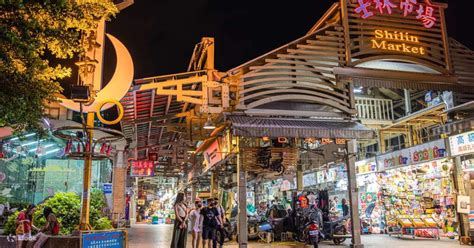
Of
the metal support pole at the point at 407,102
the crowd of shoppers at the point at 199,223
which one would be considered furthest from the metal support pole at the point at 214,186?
the metal support pole at the point at 407,102

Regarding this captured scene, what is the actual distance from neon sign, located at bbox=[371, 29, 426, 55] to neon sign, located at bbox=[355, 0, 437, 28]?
0.65 metres

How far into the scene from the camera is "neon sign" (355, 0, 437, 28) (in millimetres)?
11961

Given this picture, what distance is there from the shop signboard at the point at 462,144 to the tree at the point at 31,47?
38.5ft

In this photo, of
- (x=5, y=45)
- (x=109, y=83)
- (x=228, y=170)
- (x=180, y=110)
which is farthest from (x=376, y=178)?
(x=5, y=45)

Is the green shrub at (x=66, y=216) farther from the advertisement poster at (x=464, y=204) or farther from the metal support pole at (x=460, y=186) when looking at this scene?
the metal support pole at (x=460, y=186)

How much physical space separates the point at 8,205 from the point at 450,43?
1835cm

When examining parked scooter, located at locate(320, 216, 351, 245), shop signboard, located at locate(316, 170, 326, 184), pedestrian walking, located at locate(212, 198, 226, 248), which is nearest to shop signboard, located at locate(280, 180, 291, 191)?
shop signboard, located at locate(316, 170, 326, 184)

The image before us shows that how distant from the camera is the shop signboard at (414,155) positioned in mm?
14367

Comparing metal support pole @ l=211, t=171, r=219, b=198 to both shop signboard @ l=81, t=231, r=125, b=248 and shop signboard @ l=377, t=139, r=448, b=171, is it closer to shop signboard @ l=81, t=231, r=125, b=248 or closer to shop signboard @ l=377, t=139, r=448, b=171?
shop signboard @ l=377, t=139, r=448, b=171

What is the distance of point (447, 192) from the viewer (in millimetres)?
15086

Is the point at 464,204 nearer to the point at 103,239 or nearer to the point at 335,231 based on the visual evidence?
the point at 335,231

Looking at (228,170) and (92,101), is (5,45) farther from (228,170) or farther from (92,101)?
(228,170)

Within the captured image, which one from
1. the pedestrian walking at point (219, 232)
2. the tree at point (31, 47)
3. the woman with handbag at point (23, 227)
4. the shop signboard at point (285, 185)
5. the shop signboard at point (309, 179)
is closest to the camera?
the tree at point (31, 47)

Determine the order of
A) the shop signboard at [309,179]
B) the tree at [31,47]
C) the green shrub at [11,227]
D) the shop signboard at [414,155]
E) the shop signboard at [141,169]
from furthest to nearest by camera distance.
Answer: the shop signboard at [309,179], the shop signboard at [141,169], the shop signboard at [414,155], the green shrub at [11,227], the tree at [31,47]
